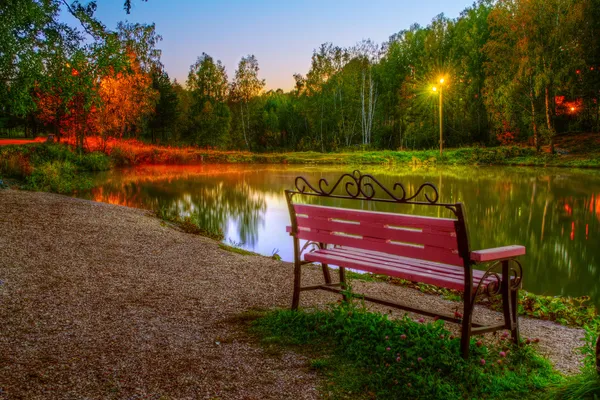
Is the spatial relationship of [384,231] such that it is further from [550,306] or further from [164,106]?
[164,106]

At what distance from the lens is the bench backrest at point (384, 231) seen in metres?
4.17

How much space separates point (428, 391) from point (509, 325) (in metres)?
1.29

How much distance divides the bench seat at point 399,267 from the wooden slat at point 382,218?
419 mm

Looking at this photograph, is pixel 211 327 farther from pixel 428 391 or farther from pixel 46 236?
pixel 46 236

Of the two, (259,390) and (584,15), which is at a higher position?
(584,15)

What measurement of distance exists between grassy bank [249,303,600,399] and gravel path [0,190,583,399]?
29cm

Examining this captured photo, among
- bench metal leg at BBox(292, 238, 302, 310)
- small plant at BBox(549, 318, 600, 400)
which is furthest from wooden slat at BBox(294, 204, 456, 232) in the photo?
small plant at BBox(549, 318, 600, 400)

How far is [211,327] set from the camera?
5.20m

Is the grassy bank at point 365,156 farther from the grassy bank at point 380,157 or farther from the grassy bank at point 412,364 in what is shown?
the grassy bank at point 412,364

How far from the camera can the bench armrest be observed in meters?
3.84

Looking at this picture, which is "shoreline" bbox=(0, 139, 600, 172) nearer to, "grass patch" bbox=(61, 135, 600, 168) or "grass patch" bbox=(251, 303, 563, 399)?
"grass patch" bbox=(61, 135, 600, 168)

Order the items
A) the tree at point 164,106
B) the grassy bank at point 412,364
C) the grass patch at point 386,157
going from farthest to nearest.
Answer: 1. the tree at point 164,106
2. the grass patch at point 386,157
3. the grassy bank at point 412,364

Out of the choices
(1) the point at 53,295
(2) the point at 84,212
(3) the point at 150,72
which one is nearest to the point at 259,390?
(1) the point at 53,295

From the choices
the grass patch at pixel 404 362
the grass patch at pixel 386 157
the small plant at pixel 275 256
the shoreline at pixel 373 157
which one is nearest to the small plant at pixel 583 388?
the grass patch at pixel 404 362
